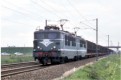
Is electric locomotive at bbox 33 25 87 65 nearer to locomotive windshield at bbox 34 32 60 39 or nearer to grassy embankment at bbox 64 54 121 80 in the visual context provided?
locomotive windshield at bbox 34 32 60 39

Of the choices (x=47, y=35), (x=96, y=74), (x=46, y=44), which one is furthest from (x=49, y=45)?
(x=96, y=74)

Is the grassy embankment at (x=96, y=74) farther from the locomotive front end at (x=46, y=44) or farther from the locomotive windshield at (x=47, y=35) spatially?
the locomotive windshield at (x=47, y=35)

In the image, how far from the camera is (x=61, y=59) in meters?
33.1

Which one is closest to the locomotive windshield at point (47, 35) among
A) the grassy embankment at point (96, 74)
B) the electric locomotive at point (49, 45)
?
the electric locomotive at point (49, 45)

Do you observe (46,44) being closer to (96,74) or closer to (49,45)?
(49,45)

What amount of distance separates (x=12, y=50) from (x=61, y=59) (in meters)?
75.3

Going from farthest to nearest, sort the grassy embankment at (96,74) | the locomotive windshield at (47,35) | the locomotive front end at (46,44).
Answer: the locomotive windshield at (47,35) < the locomotive front end at (46,44) < the grassy embankment at (96,74)

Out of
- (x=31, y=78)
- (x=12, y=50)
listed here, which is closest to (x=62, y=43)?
(x=31, y=78)

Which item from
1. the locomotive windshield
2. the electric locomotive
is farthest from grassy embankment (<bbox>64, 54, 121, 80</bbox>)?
the locomotive windshield

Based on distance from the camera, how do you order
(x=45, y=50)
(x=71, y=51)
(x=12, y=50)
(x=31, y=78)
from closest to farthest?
(x=31, y=78), (x=45, y=50), (x=71, y=51), (x=12, y=50)

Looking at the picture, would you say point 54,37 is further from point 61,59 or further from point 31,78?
point 31,78

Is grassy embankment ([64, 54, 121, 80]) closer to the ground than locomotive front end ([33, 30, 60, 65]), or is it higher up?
closer to the ground

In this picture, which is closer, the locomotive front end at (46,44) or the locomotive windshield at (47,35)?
the locomotive front end at (46,44)

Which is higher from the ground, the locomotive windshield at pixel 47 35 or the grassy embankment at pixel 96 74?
the locomotive windshield at pixel 47 35
